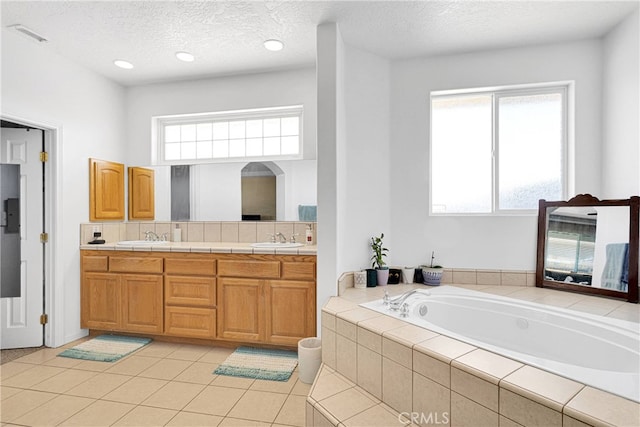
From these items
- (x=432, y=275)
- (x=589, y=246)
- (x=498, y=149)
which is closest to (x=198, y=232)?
(x=432, y=275)

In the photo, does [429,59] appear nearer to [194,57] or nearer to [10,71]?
[194,57]

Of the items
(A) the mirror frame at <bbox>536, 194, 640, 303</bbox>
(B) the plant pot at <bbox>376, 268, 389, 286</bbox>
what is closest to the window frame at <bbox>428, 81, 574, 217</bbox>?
(A) the mirror frame at <bbox>536, 194, 640, 303</bbox>

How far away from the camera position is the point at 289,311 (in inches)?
106

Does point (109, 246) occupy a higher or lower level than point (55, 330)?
higher

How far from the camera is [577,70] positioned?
2.71 meters

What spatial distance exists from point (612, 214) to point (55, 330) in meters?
4.58

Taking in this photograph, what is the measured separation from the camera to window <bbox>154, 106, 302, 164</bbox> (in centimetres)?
342

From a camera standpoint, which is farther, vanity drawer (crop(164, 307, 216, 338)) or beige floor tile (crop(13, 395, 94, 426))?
vanity drawer (crop(164, 307, 216, 338))

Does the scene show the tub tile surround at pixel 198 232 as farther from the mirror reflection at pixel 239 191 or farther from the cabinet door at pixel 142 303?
the cabinet door at pixel 142 303

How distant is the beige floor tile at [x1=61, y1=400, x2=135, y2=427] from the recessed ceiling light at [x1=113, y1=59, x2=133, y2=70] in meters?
2.78

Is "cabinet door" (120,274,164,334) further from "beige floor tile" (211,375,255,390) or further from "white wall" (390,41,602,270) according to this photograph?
"white wall" (390,41,602,270)

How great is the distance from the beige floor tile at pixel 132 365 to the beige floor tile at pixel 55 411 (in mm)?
365

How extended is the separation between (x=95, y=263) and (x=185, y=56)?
2059mm

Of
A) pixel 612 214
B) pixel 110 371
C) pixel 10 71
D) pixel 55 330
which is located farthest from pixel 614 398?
pixel 10 71
